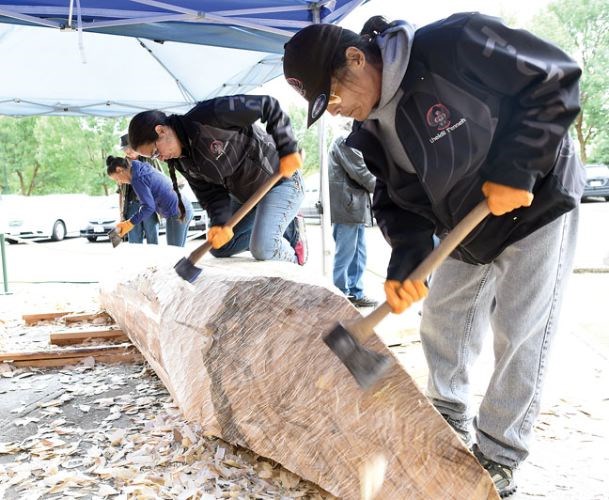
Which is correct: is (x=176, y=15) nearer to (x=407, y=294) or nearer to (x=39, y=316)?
(x=39, y=316)

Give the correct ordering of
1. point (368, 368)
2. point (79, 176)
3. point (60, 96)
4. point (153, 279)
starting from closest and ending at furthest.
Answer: point (368, 368) → point (153, 279) → point (60, 96) → point (79, 176)

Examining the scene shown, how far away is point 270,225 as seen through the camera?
3242mm

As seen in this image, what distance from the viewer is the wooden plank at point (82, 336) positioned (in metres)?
3.66

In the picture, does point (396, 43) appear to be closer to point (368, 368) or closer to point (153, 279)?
point (368, 368)

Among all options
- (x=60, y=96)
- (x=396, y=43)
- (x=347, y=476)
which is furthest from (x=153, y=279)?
(x=60, y=96)

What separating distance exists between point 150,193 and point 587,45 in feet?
79.6

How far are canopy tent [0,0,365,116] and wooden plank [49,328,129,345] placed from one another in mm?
2000

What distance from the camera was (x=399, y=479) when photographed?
1.54 meters

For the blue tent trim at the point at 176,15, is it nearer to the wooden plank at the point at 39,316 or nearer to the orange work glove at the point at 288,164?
the orange work glove at the point at 288,164

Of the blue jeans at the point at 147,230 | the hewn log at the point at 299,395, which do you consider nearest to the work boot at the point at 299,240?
the hewn log at the point at 299,395

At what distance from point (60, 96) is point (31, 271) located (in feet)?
8.59

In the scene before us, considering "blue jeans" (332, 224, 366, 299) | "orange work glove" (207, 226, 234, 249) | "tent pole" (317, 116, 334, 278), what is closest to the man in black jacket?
"orange work glove" (207, 226, 234, 249)

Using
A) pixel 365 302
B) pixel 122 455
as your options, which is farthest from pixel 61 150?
pixel 122 455

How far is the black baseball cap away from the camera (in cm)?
152
